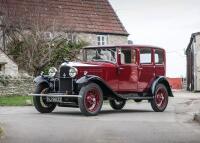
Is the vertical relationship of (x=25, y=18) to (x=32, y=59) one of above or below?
above

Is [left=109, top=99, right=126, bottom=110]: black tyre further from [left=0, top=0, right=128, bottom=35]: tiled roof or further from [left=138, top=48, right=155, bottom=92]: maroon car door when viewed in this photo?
[left=0, top=0, right=128, bottom=35]: tiled roof

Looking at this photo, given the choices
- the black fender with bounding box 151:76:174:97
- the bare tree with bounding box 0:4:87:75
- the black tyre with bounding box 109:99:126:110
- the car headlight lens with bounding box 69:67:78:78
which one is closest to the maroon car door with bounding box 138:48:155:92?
the black fender with bounding box 151:76:174:97

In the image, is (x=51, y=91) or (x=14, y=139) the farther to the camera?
(x=51, y=91)

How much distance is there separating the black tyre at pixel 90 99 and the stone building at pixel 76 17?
26.6m

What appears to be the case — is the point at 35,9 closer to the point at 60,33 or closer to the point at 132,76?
the point at 60,33

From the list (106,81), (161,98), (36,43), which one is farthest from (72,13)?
(106,81)

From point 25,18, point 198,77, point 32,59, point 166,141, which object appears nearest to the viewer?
point 166,141

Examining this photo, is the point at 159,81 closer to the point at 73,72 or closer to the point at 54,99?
the point at 73,72

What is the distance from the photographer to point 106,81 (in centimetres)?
1917

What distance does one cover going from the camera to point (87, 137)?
1220 centimetres

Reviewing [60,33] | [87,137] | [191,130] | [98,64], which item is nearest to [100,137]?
[87,137]

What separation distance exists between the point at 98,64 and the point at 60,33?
28.3 metres

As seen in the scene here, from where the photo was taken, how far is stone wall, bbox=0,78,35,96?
3188cm

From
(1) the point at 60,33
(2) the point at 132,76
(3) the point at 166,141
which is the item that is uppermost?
(1) the point at 60,33
